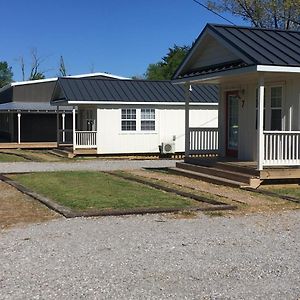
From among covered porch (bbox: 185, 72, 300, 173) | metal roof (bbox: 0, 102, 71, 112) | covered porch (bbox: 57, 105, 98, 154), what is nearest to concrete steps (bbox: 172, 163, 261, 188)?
covered porch (bbox: 185, 72, 300, 173)

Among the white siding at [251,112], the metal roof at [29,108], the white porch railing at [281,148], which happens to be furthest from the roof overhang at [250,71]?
the metal roof at [29,108]

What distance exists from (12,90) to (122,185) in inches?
1089

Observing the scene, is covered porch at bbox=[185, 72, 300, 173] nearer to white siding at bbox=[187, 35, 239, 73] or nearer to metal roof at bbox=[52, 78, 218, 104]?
white siding at bbox=[187, 35, 239, 73]

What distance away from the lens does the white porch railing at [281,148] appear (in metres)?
14.5

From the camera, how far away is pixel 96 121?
2764 cm

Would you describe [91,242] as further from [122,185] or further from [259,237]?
[122,185]

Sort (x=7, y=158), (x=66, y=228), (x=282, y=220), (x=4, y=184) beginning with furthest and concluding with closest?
(x=7, y=158), (x=4, y=184), (x=282, y=220), (x=66, y=228)

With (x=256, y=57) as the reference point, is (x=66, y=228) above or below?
below

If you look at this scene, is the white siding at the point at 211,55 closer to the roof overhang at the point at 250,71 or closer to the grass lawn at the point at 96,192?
the roof overhang at the point at 250,71

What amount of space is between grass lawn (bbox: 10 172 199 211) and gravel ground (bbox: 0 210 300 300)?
1413 millimetres

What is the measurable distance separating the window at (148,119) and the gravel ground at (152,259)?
18.3 metres

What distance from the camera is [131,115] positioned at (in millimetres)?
27922

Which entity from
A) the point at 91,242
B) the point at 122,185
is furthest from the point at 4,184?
the point at 91,242

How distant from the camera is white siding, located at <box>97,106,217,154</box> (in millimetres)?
27547
